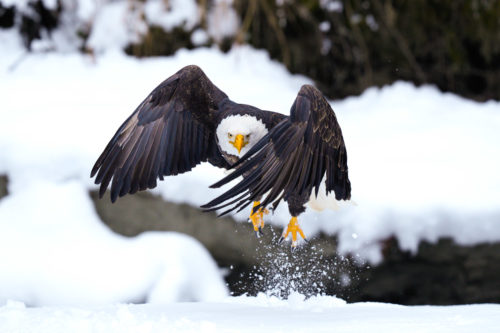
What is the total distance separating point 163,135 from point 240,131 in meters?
0.47

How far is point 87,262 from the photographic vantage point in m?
4.46

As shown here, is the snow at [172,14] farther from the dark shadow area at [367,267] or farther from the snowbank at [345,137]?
the dark shadow area at [367,267]

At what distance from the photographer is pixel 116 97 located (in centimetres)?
574

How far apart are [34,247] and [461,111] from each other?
3.46 meters

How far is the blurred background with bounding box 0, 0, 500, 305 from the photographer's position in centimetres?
435

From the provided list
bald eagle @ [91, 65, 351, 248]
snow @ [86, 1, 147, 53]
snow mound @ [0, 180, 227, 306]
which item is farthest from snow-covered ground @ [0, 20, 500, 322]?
snow @ [86, 1, 147, 53]

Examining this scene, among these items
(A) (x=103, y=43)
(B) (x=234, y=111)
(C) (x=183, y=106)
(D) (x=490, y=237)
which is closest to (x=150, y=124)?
(C) (x=183, y=106)

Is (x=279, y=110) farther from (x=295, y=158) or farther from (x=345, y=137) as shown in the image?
(x=295, y=158)

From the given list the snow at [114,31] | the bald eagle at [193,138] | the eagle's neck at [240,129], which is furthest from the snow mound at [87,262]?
the snow at [114,31]

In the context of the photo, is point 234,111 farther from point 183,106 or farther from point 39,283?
point 39,283

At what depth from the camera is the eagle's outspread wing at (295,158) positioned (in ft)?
8.25

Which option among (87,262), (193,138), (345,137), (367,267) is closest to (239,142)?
(193,138)

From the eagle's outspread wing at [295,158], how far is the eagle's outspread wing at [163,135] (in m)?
0.72

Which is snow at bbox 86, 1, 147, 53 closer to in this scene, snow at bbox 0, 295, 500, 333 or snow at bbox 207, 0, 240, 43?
snow at bbox 207, 0, 240, 43
